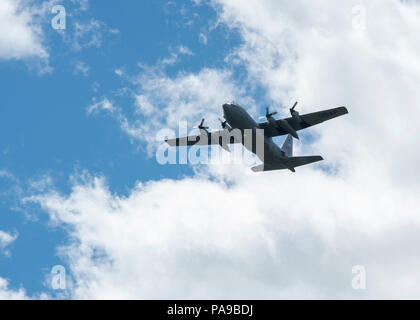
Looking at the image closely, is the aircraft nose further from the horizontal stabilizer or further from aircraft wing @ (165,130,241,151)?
the horizontal stabilizer

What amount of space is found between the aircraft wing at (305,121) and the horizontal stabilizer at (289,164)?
135 inches

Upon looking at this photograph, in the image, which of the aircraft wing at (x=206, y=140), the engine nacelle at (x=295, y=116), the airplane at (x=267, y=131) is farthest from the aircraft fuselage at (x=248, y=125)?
the engine nacelle at (x=295, y=116)

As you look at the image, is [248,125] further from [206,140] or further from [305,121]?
[206,140]

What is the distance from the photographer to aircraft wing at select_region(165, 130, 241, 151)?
210ft

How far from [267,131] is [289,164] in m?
4.91

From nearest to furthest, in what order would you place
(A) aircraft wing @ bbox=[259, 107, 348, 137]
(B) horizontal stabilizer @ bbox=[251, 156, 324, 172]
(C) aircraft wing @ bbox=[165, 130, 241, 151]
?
(A) aircraft wing @ bbox=[259, 107, 348, 137] → (B) horizontal stabilizer @ bbox=[251, 156, 324, 172] → (C) aircraft wing @ bbox=[165, 130, 241, 151]

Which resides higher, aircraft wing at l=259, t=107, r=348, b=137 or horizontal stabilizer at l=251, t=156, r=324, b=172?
aircraft wing at l=259, t=107, r=348, b=137

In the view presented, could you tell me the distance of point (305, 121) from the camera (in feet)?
196

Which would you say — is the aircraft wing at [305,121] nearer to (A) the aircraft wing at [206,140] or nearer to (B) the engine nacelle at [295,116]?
(B) the engine nacelle at [295,116]

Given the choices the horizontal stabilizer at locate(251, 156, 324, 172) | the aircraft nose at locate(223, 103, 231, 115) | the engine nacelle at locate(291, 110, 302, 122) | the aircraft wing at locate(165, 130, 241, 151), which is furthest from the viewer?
the aircraft wing at locate(165, 130, 241, 151)

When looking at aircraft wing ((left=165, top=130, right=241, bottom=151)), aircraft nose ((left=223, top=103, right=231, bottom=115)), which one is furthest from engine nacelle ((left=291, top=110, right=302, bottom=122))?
aircraft wing ((left=165, top=130, right=241, bottom=151))

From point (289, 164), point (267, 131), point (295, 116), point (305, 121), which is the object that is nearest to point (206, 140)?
point (267, 131)

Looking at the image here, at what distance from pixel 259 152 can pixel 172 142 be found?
13419mm
